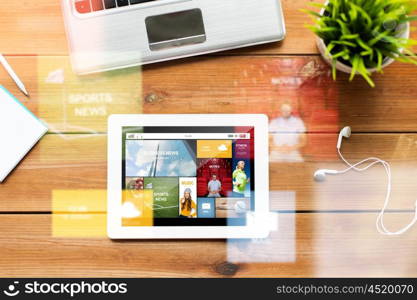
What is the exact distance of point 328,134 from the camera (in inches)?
28.9

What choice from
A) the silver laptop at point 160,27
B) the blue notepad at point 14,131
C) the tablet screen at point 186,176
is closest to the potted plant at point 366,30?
the silver laptop at point 160,27

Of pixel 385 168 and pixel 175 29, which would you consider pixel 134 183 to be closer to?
pixel 175 29

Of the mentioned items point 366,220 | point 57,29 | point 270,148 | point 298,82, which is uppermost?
point 57,29

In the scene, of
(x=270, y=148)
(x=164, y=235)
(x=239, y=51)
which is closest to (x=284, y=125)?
(x=270, y=148)

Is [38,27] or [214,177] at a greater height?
[38,27]

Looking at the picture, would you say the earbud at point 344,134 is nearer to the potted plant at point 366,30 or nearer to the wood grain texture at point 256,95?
the wood grain texture at point 256,95

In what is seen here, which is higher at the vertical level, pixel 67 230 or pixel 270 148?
pixel 270 148

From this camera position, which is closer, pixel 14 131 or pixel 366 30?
pixel 366 30

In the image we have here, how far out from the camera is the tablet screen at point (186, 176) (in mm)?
718

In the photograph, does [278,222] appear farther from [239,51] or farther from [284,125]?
[239,51]

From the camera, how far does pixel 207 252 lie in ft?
2.40

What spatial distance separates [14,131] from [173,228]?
0.32 m

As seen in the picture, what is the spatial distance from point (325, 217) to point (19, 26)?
2.06 ft

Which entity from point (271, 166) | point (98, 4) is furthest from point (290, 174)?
point (98, 4)
